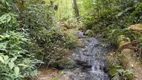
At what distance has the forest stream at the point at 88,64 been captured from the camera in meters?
5.29

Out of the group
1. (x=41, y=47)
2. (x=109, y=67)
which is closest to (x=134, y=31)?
(x=109, y=67)

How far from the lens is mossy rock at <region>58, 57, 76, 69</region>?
5.62m

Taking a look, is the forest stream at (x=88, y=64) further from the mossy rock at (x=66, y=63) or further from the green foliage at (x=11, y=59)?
the green foliage at (x=11, y=59)

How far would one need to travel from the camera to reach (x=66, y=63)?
5.70m

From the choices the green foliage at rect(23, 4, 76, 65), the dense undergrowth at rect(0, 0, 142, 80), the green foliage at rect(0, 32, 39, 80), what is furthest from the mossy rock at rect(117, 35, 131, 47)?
the green foliage at rect(0, 32, 39, 80)

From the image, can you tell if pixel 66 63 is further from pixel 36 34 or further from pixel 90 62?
pixel 36 34

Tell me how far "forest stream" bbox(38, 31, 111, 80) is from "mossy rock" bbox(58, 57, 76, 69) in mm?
138

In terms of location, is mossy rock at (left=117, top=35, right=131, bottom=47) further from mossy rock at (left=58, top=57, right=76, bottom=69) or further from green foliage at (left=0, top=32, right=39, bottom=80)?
green foliage at (left=0, top=32, right=39, bottom=80)

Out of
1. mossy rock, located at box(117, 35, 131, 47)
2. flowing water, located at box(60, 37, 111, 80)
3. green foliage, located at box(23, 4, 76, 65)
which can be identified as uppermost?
green foliage, located at box(23, 4, 76, 65)

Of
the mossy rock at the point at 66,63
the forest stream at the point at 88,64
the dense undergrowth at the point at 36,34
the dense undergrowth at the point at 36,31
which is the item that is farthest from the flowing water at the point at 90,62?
the dense undergrowth at the point at 36,31

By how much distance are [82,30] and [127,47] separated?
5.04m

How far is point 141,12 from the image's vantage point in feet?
25.9

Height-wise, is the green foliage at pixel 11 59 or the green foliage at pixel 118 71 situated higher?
the green foliage at pixel 11 59

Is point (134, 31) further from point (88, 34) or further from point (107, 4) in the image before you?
point (107, 4)
